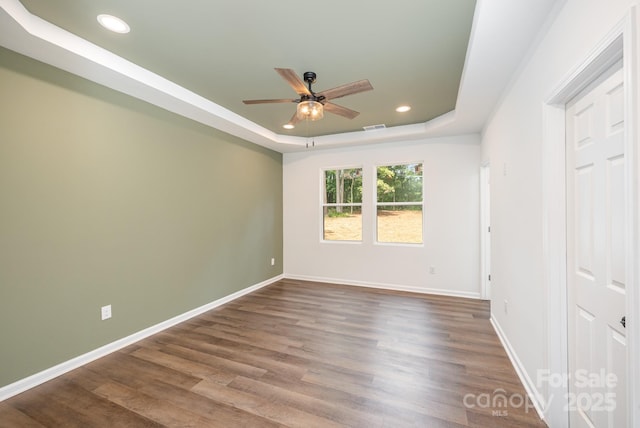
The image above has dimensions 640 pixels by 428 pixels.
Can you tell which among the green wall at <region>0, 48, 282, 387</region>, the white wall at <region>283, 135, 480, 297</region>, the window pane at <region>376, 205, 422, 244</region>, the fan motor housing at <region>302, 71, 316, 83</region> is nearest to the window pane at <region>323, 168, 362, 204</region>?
the white wall at <region>283, 135, 480, 297</region>

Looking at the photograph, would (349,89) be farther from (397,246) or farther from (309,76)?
(397,246)

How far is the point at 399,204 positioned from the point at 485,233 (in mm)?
1391

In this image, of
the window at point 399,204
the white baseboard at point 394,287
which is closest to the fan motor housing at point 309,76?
the window at point 399,204

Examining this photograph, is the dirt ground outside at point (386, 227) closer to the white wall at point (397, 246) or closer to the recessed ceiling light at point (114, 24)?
the white wall at point (397, 246)

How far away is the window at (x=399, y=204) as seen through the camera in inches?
186

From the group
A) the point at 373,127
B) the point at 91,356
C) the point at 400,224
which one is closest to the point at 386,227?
the point at 400,224

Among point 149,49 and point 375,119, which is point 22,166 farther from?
point 375,119

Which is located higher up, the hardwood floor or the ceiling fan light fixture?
the ceiling fan light fixture

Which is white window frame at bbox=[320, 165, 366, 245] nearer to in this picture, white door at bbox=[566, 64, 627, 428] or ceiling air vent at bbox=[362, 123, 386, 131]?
ceiling air vent at bbox=[362, 123, 386, 131]

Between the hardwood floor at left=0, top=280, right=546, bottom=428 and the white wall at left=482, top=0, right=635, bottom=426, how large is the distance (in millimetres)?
403

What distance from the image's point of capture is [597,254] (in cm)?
137

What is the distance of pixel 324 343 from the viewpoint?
2.82 m

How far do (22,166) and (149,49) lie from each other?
138cm

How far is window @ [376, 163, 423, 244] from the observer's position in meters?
4.71
